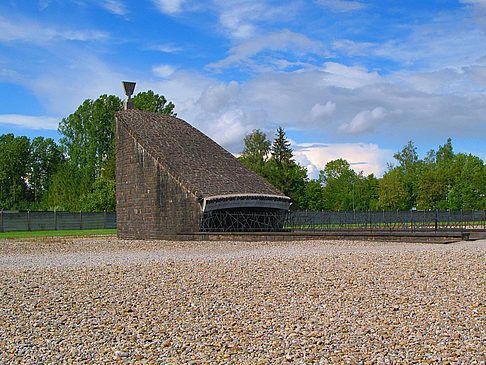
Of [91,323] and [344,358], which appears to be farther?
[91,323]

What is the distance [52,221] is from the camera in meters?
41.4

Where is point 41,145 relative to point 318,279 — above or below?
above

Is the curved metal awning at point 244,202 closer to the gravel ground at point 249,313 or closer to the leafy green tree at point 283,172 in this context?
the gravel ground at point 249,313

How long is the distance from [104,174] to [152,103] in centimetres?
936

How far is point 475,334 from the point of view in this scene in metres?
5.84

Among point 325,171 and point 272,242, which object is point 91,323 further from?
point 325,171

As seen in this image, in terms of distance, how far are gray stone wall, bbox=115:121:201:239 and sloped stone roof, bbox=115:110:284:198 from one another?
1.35ft

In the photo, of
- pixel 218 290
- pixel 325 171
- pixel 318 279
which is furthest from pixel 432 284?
pixel 325 171

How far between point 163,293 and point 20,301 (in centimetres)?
217

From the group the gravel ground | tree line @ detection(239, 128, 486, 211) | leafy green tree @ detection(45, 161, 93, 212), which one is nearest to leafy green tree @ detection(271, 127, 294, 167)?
tree line @ detection(239, 128, 486, 211)

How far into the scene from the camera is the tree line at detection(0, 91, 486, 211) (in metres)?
55.9

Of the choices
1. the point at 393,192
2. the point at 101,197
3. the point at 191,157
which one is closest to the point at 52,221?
the point at 101,197

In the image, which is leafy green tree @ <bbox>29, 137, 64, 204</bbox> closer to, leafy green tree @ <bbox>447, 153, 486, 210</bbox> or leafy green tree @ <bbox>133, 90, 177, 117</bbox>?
leafy green tree @ <bbox>133, 90, 177, 117</bbox>

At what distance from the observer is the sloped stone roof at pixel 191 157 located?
2379 centimetres
